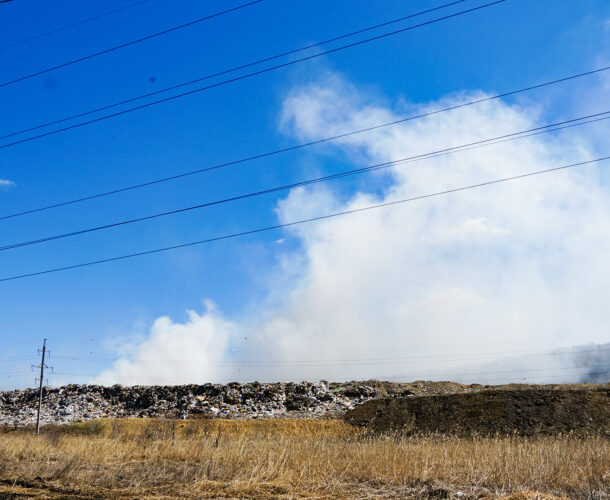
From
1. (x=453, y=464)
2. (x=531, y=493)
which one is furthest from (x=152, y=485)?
(x=531, y=493)

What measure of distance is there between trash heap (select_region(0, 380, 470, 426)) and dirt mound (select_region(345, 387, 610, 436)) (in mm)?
4371

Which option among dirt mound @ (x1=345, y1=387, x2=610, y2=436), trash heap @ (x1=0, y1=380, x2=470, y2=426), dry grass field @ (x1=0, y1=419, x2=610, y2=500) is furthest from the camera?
trash heap @ (x1=0, y1=380, x2=470, y2=426)

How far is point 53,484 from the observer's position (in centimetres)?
1127

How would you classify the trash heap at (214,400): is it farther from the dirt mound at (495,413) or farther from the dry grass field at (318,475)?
the dry grass field at (318,475)

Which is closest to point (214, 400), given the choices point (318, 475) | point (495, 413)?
point (495, 413)

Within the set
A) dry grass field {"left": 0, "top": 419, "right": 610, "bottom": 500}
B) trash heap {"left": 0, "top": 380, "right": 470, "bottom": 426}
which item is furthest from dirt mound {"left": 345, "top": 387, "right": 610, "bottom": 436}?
dry grass field {"left": 0, "top": 419, "right": 610, "bottom": 500}

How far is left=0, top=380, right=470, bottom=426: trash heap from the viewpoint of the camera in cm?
3606

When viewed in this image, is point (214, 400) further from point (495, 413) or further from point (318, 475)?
point (318, 475)

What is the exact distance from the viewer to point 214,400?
39.2 meters

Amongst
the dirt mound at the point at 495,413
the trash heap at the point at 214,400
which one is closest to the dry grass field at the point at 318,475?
the dirt mound at the point at 495,413

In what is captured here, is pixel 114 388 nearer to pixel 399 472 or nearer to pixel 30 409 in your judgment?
pixel 30 409

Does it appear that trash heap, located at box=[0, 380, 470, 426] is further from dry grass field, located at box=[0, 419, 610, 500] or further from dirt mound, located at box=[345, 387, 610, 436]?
dry grass field, located at box=[0, 419, 610, 500]

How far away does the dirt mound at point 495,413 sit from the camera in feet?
85.1

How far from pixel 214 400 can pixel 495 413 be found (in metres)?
20.8
